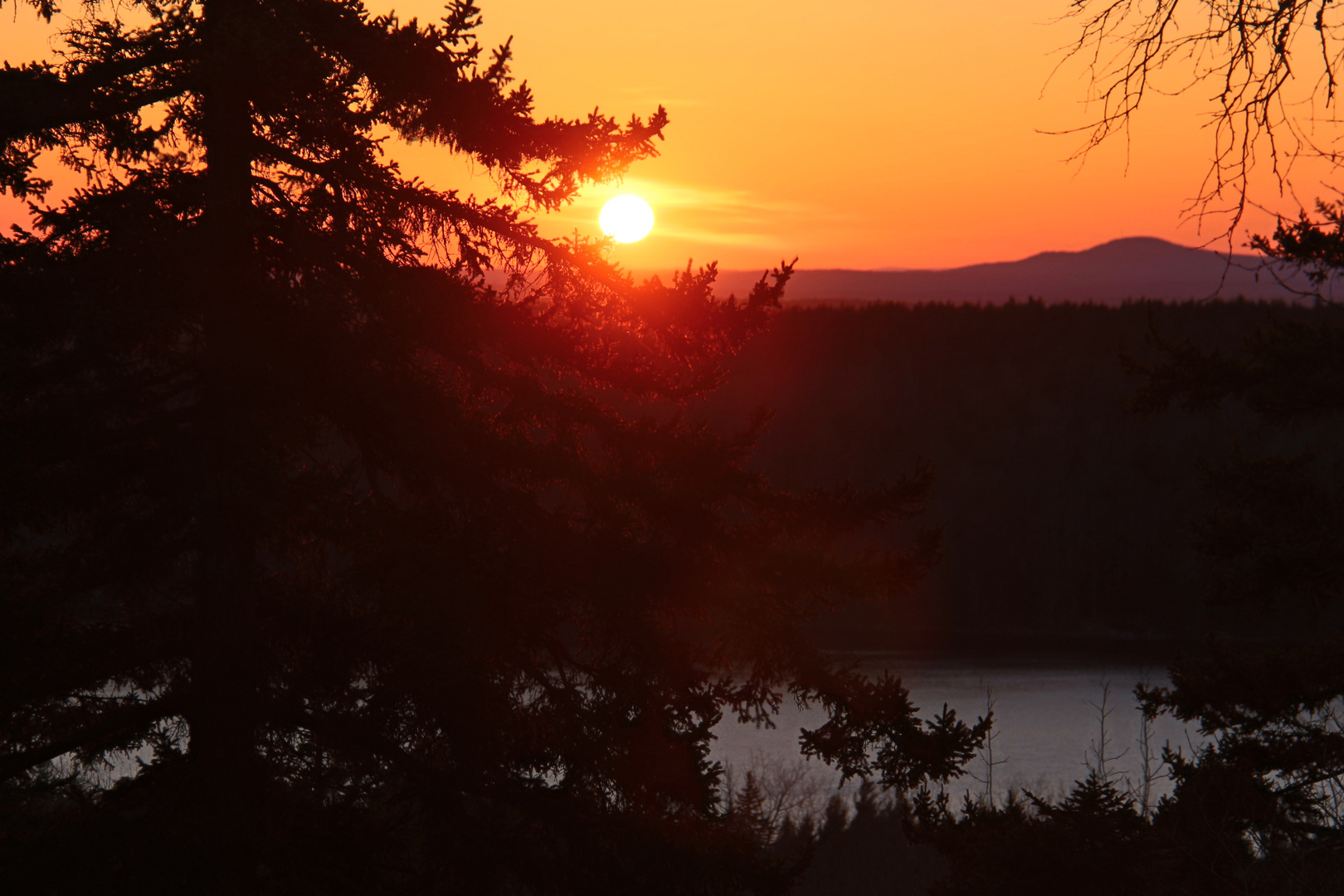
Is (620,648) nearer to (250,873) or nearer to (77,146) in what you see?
(250,873)

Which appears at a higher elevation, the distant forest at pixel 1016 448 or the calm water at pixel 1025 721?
the distant forest at pixel 1016 448

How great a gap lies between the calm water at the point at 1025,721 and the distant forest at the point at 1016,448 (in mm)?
9006

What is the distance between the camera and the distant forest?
8450 centimetres

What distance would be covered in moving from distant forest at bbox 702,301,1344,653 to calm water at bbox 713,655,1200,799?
355 inches

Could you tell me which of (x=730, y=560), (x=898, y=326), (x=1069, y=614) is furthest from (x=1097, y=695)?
(x=898, y=326)

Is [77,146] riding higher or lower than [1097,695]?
higher

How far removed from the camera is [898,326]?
12775 centimetres

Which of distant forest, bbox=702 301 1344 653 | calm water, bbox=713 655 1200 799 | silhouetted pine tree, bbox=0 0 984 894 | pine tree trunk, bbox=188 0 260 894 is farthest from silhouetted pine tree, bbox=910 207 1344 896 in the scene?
distant forest, bbox=702 301 1344 653

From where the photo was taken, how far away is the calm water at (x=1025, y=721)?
119 ft

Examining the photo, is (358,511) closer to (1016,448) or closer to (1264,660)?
(1264,660)

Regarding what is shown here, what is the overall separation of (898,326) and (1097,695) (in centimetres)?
8016

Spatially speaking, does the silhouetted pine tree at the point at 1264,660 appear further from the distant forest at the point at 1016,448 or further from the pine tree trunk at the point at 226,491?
the distant forest at the point at 1016,448

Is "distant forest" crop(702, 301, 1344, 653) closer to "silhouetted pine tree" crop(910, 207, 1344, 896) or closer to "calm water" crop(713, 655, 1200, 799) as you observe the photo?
"calm water" crop(713, 655, 1200, 799)

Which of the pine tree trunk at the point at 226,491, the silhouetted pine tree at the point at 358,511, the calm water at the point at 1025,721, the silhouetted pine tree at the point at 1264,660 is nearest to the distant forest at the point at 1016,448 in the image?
the calm water at the point at 1025,721
